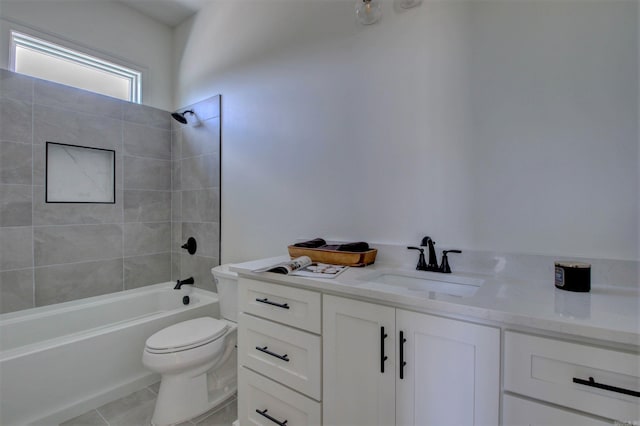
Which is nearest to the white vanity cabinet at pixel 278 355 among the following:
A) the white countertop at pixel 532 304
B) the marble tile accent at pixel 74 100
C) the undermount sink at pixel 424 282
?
the white countertop at pixel 532 304

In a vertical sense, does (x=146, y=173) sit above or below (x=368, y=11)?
below

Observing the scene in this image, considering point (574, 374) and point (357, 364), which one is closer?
point (574, 374)

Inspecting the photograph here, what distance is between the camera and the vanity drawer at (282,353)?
1.14 meters

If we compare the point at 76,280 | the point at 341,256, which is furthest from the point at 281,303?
the point at 76,280

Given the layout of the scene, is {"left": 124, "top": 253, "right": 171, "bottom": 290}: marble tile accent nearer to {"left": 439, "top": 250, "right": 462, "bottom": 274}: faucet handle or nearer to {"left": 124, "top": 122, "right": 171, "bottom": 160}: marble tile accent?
{"left": 124, "top": 122, "right": 171, "bottom": 160}: marble tile accent

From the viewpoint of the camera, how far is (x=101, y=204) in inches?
93.9

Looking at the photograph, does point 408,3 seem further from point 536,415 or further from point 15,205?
point 15,205

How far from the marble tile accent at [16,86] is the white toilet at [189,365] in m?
1.93

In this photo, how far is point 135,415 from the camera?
1708mm

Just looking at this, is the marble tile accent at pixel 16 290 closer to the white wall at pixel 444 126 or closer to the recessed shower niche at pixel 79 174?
the recessed shower niche at pixel 79 174

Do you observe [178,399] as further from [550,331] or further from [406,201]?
[550,331]

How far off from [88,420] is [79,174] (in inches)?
68.7

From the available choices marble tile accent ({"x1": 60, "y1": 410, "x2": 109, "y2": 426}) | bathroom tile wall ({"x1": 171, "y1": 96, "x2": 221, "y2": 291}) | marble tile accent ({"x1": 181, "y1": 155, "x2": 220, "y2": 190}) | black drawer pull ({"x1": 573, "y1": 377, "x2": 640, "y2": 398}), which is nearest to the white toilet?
marble tile accent ({"x1": 60, "y1": 410, "x2": 109, "y2": 426})

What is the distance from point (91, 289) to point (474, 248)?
279cm
